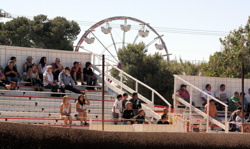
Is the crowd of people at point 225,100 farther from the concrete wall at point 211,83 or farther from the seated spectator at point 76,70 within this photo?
the seated spectator at point 76,70

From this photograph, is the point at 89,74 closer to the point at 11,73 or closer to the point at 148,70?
the point at 11,73

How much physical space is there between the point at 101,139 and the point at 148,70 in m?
36.2

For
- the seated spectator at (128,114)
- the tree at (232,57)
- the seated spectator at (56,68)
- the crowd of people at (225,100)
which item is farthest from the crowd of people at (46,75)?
the tree at (232,57)

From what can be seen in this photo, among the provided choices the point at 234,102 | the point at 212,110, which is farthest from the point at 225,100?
the point at 212,110

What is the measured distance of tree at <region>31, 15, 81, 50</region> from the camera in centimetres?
5566

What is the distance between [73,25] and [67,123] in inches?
1779

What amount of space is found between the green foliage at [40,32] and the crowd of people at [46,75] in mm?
36089

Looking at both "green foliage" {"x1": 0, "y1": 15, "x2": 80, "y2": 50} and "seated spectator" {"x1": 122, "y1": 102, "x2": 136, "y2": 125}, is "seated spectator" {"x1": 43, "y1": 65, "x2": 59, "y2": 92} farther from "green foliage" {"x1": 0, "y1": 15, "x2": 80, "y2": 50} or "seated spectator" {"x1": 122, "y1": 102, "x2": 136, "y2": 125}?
"green foliage" {"x1": 0, "y1": 15, "x2": 80, "y2": 50}

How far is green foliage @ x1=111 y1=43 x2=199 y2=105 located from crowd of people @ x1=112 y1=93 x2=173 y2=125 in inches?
914

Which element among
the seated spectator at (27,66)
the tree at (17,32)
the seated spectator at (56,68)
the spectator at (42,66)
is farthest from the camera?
the tree at (17,32)

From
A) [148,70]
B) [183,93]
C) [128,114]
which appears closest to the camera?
[128,114]

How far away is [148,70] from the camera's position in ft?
146

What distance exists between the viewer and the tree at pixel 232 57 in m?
37.2

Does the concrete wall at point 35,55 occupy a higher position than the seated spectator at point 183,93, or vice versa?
the concrete wall at point 35,55
